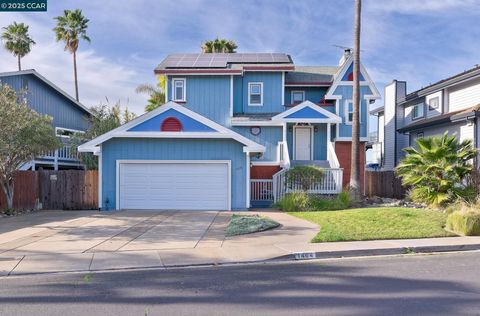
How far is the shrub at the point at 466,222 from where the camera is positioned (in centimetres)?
1184

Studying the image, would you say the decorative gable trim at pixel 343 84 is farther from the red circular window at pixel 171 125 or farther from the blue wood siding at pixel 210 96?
the red circular window at pixel 171 125

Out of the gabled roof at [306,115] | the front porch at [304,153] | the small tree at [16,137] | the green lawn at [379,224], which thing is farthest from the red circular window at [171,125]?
the green lawn at [379,224]

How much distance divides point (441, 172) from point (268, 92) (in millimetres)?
10869

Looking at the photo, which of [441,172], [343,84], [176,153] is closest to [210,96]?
[176,153]

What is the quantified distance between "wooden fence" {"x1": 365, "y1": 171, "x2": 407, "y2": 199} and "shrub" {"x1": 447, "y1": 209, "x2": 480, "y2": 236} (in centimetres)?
1153

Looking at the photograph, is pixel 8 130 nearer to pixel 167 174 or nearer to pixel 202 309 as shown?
pixel 167 174

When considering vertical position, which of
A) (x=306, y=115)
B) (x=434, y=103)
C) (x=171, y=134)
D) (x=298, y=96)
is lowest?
(x=171, y=134)

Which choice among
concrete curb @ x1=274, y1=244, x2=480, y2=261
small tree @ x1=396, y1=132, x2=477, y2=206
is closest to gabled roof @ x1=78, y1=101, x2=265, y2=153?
small tree @ x1=396, y1=132, x2=477, y2=206

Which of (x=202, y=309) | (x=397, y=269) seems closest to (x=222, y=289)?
(x=202, y=309)

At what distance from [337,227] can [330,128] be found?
12.1m

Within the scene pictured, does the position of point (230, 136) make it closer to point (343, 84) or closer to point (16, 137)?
point (16, 137)

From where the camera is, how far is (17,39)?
4459 cm

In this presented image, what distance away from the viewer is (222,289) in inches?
274

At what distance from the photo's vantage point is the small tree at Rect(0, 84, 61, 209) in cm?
1636
